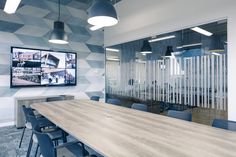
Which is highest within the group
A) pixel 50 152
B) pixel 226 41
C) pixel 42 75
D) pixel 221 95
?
pixel 226 41

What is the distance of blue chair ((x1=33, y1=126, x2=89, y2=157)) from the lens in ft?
5.27

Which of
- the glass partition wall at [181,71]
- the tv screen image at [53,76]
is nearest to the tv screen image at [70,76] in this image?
the tv screen image at [53,76]

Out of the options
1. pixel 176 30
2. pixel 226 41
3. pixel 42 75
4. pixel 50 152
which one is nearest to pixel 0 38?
pixel 42 75

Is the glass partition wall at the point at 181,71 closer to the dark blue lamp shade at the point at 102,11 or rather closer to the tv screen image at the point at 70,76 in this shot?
the tv screen image at the point at 70,76

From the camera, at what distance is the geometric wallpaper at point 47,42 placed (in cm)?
460

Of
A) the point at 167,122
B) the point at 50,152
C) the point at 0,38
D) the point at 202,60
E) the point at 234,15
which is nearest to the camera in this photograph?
the point at 50,152

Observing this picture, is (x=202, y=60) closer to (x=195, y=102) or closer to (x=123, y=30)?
(x=195, y=102)

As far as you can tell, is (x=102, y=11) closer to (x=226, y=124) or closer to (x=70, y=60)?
(x=226, y=124)

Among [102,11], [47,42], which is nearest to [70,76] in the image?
[47,42]

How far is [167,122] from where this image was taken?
2205 millimetres

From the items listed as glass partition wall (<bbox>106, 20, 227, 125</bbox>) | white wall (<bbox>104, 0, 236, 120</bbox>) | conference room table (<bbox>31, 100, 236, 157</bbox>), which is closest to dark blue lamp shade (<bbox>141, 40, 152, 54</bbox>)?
glass partition wall (<bbox>106, 20, 227, 125</bbox>)

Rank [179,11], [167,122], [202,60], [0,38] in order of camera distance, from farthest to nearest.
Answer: [0,38], [179,11], [202,60], [167,122]

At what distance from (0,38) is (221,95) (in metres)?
5.27

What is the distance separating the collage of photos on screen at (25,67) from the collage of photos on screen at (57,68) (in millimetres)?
164
